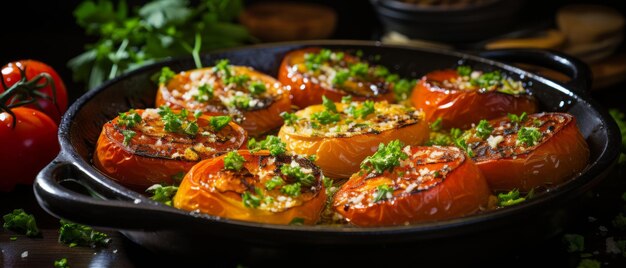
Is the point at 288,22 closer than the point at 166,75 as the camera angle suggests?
No

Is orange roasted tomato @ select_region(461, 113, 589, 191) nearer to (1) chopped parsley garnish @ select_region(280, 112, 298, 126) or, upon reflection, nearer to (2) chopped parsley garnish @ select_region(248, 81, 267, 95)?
(1) chopped parsley garnish @ select_region(280, 112, 298, 126)

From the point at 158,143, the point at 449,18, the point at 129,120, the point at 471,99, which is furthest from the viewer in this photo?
the point at 449,18

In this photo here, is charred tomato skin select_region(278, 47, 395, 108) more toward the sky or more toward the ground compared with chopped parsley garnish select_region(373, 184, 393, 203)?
more toward the ground

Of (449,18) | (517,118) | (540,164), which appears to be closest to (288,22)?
(449,18)

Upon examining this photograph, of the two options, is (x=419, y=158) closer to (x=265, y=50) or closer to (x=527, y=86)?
(x=527, y=86)

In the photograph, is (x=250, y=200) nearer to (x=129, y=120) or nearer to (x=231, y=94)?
(x=129, y=120)

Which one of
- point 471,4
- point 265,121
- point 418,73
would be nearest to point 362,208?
point 265,121

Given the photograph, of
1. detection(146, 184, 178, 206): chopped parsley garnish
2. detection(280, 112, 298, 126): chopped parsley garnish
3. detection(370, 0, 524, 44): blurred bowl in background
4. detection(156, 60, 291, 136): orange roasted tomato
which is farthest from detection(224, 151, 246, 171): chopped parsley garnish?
detection(370, 0, 524, 44): blurred bowl in background
